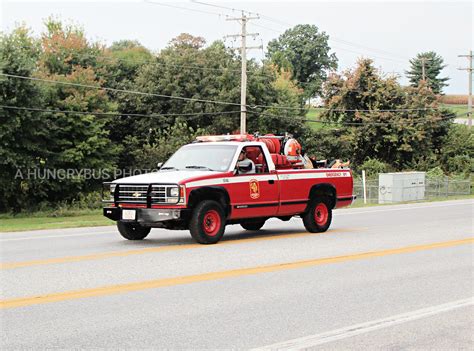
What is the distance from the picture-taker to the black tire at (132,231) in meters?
14.7

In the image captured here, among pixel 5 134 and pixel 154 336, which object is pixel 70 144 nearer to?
pixel 5 134

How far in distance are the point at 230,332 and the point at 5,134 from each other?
125 ft

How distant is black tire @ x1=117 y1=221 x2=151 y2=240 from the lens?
14.7m

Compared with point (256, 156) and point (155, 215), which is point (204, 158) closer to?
point (256, 156)

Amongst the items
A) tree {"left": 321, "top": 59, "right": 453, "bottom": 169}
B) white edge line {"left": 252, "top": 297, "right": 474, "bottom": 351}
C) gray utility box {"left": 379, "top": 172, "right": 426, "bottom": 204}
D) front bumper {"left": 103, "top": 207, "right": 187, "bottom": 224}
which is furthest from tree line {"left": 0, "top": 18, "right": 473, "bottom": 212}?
white edge line {"left": 252, "top": 297, "right": 474, "bottom": 351}

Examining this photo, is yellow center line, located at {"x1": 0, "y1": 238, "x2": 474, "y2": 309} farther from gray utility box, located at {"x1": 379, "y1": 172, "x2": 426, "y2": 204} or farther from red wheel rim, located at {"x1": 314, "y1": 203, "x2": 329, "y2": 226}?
gray utility box, located at {"x1": 379, "y1": 172, "x2": 426, "y2": 204}

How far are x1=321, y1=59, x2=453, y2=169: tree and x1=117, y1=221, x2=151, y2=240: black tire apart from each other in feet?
169

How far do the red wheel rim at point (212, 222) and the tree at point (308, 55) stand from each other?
10754cm

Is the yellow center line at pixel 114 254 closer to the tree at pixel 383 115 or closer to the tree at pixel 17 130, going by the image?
the tree at pixel 17 130

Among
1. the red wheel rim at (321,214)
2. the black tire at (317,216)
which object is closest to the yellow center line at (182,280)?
the black tire at (317,216)

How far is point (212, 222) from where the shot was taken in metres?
14.0

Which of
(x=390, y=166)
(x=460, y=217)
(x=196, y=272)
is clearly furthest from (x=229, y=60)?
(x=196, y=272)

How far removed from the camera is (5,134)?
42562mm

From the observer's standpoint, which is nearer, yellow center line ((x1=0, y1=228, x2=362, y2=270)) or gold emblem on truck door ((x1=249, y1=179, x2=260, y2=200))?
yellow center line ((x1=0, y1=228, x2=362, y2=270))
